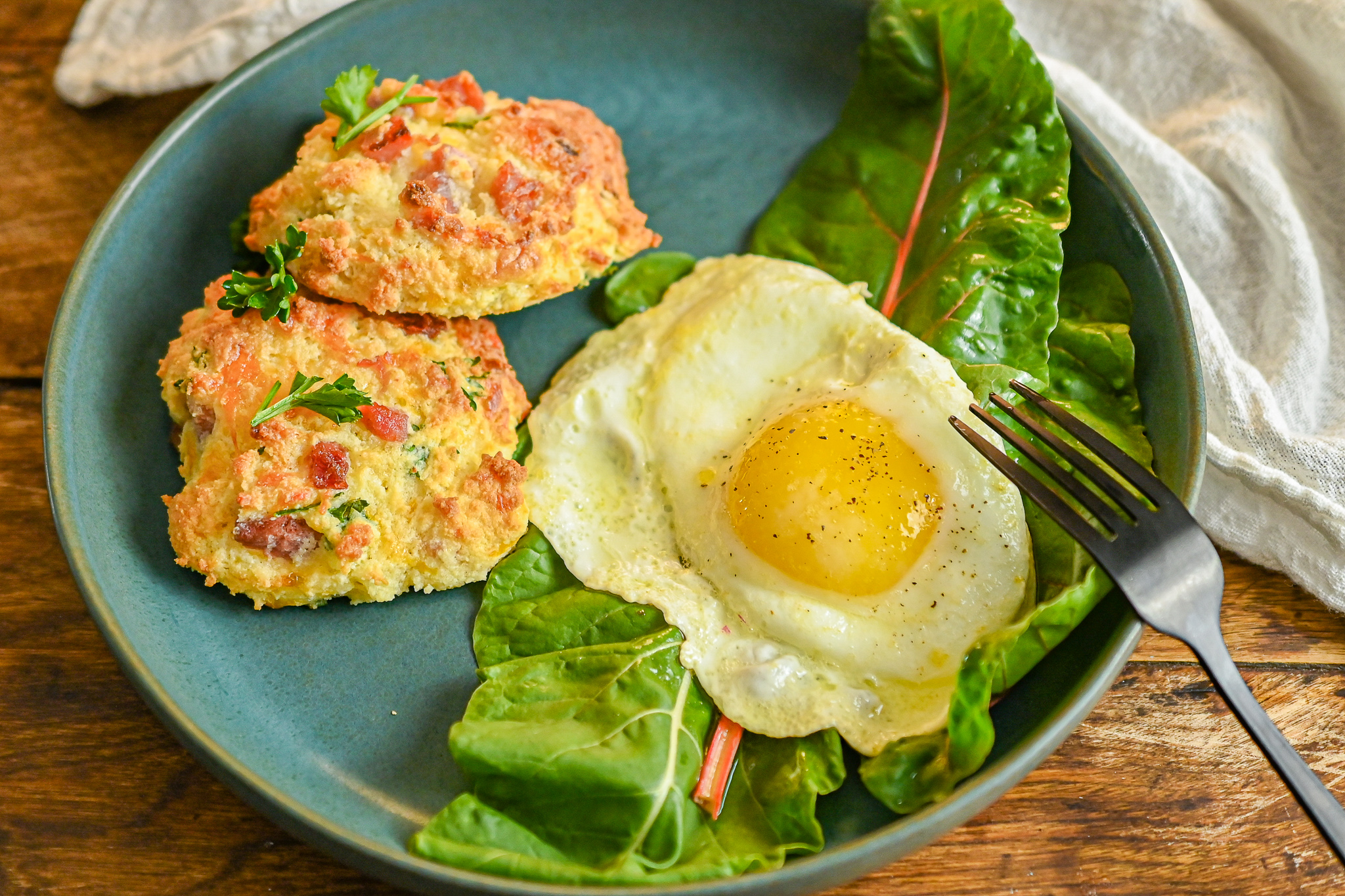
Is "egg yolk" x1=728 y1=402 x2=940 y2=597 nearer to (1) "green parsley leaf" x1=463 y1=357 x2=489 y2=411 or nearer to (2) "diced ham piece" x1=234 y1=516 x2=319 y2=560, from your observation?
(1) "green parsley leaf" x1=463 y1=357 x2=489 y2=411

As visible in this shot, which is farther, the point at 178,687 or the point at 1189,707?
the point at 1189,707

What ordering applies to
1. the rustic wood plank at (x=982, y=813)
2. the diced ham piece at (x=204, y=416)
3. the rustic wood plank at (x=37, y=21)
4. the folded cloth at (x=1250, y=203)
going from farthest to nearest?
the rustic wood plank at (x=37, y=21) < the folded cloth at (x=1250, y=203) < the diced ham piece at (x=204, y=416) < the rustic wood plank at (x=982, y=813)

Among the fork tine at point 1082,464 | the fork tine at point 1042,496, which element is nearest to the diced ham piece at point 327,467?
the fork tine at point 1042,496

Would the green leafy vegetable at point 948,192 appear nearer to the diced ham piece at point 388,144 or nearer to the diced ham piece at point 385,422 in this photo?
the diced ham piece at point 388,144

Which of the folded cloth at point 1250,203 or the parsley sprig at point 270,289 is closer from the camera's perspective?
the parsley sprig at point 270,289

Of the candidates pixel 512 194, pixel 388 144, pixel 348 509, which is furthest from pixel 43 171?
pixel 348 509

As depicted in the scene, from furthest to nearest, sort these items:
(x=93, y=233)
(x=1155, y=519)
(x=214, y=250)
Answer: (x=214, y=250) → (x=93, y=233) → (x=1155, y=519)

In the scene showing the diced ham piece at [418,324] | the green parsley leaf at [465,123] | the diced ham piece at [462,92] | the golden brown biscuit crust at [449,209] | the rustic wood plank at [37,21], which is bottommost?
the rustic wood plank at [37,21]

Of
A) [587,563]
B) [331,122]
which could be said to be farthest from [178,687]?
[331,122]

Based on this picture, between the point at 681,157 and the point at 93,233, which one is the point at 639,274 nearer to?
the point at 681,157
